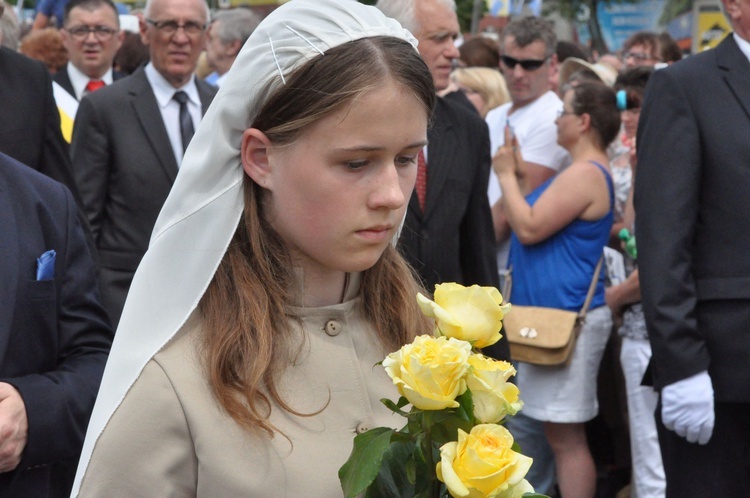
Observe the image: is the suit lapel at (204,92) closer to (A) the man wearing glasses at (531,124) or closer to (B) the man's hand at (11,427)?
(A) the man wearing glasses at (531,124)

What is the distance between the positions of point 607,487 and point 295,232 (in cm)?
494

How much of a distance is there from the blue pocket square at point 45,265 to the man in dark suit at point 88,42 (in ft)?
18.1

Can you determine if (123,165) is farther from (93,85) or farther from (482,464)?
(482,464)

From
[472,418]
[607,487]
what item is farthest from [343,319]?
[607,487]

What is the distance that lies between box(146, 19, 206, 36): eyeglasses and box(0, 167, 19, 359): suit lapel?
12.2ft

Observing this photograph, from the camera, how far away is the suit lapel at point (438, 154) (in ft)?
14.2

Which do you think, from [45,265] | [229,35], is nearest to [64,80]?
[229,35]

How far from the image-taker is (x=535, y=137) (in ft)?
20.9

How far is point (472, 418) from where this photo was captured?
1.70 metres


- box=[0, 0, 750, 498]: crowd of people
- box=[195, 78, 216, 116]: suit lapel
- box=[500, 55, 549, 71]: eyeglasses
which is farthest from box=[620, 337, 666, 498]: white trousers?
box=[195, 78, 216, 116]: suit lapel

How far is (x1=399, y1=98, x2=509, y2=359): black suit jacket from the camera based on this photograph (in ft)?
14.1

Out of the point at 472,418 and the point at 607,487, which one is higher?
the point at 472,418

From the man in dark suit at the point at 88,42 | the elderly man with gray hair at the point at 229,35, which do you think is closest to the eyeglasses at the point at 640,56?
the elderly man with gray hair at the point at 229,35

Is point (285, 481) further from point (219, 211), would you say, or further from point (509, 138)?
point (509, 138)
